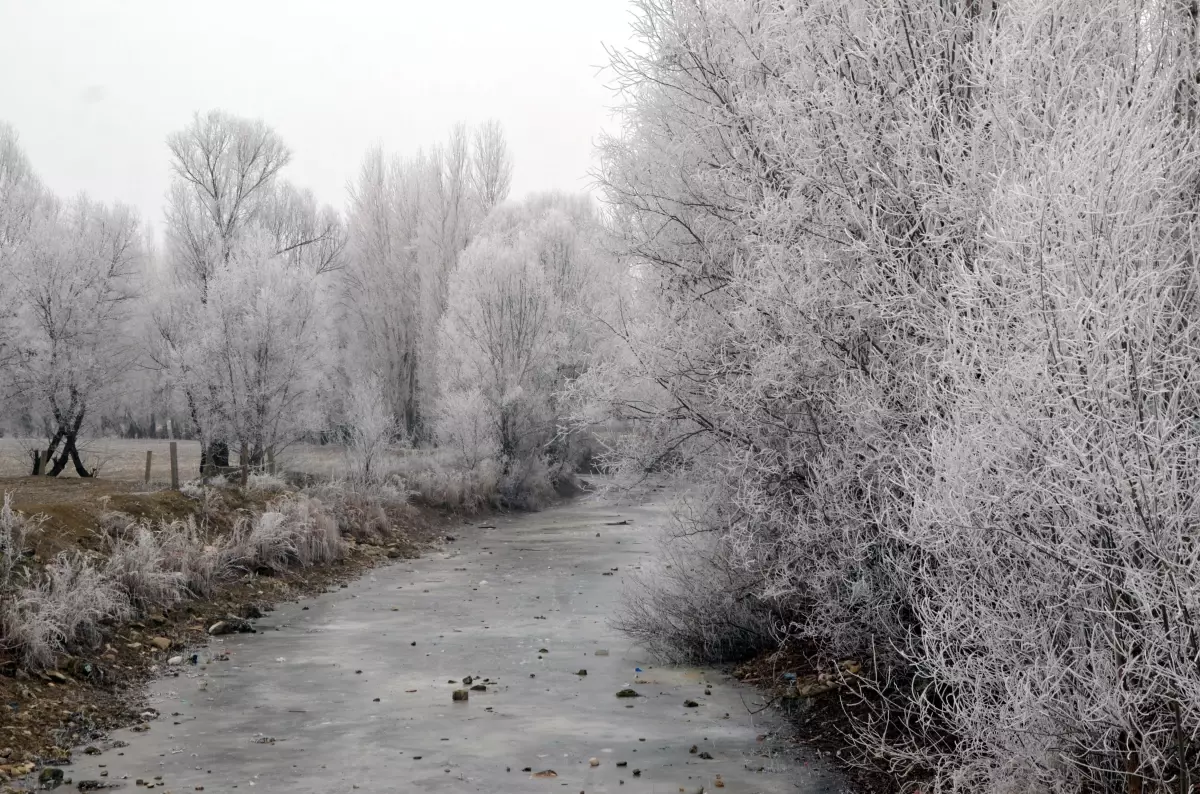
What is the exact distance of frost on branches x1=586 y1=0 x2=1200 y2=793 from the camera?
4.27 meters

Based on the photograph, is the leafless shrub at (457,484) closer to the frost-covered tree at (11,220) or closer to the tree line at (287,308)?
the tree line at (287,308)

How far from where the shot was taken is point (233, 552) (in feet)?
51.8

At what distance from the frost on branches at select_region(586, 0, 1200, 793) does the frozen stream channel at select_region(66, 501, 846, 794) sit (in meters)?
1.21

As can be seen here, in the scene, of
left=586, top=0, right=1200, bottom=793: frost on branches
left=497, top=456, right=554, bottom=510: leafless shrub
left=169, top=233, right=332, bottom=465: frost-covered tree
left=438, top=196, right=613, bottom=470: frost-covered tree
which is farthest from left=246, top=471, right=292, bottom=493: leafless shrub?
left=586, top=0, right=1200, bottom=793: frost on branches

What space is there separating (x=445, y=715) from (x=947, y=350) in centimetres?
571

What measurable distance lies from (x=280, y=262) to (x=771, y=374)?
23.4m

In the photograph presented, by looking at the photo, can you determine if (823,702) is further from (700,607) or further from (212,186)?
(212,186)

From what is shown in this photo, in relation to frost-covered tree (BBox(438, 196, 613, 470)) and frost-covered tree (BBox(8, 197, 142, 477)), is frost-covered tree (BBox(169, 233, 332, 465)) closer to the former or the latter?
frost-covered tree (BBox(8, 197, 142, 477))

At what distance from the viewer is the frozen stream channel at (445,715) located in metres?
7.28

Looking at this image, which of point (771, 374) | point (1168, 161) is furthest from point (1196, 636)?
point (771, 374)

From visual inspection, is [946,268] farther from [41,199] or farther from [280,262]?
[41,199]

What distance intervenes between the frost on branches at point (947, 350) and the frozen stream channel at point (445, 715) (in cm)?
121

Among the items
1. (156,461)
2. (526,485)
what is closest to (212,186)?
(156,461)

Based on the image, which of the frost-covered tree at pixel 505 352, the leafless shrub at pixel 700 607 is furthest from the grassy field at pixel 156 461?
the leafless shrub at pixel 700 607
